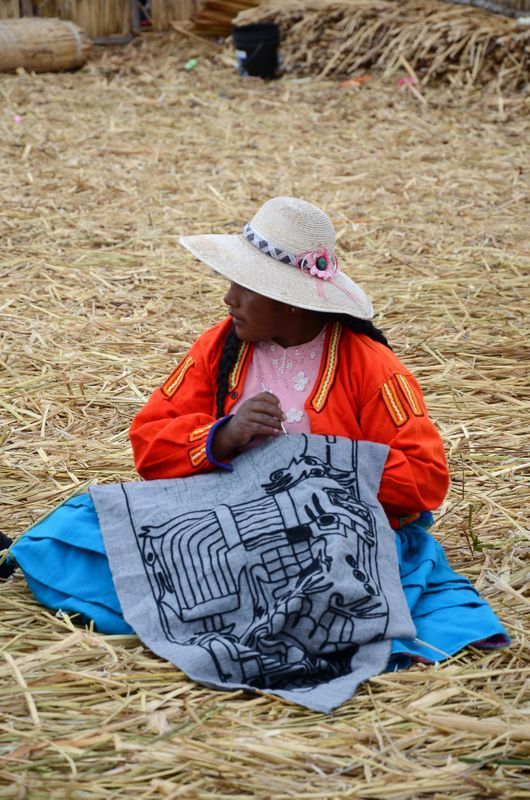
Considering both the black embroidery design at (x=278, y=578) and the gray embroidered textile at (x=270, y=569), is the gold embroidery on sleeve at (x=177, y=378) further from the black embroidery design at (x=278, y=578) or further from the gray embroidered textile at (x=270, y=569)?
the black embroidery design at (x=278, y=578)

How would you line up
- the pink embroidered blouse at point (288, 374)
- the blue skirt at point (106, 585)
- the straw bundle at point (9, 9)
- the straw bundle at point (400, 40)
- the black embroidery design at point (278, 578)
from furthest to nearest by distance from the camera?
the straw bundle at point (9, 9) → the straw bundle at point (400, 40) → the pink embroidered blouse at point (288, 374) → the blue skirt at point (106, 585) → the black embroidery design at point (278, 578)

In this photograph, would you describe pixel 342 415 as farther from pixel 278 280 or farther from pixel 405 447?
pixel 278 280

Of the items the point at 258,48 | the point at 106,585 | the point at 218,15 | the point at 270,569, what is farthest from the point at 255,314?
the point at 218,15

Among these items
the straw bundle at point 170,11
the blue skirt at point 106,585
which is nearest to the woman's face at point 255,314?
the blue skirt at point 106,585

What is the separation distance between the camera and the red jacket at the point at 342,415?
9.18 ft

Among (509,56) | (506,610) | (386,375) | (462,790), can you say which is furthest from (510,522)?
(509,56)

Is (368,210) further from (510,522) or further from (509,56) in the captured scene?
(510,522)

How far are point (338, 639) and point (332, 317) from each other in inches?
34.4

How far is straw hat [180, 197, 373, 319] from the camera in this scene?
110 inches

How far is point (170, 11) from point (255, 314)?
10519 millimetres

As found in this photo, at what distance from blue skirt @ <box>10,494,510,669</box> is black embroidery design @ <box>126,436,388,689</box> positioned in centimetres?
16

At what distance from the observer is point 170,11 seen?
1247 centimetres

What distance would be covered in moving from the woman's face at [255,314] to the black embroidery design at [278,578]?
0.33m

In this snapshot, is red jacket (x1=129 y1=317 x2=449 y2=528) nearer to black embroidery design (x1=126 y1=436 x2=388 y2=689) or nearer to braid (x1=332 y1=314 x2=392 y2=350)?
braid (x1=332 y1=314 x2=392 y2=350)
